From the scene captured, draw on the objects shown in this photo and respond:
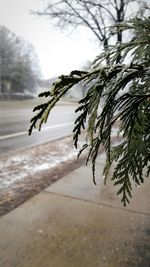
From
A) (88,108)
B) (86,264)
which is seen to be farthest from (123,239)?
(88,108)

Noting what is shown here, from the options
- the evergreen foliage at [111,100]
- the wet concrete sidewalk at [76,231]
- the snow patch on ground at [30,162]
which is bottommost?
the snow patch on ground at [30,162]

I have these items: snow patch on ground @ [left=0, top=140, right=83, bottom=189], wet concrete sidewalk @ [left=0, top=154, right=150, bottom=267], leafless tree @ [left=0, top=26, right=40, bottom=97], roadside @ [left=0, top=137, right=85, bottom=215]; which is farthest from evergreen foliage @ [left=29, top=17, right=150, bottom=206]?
leafless tree @ [left=0, top=26, right=40, bottom=97]

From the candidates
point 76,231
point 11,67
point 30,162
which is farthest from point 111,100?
point 11,67

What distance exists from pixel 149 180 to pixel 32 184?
205cm

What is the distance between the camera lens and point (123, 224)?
3.59 meters

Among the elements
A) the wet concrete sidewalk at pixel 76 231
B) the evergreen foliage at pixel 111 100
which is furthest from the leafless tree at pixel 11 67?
the evergreen foliage at pixel 111 100

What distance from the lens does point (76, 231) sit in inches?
133

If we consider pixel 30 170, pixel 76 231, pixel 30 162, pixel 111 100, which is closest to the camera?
pixel 111 100

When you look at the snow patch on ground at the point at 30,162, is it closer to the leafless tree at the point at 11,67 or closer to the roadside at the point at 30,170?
the roadside at the point at 30,170

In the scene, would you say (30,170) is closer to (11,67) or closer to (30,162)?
(30,162)

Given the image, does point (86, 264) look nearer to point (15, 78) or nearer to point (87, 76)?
point (87, 76)

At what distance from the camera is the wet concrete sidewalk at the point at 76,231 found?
2.86m

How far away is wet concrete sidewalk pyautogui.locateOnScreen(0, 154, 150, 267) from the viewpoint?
286 cm

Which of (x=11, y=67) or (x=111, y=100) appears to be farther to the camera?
(x=11, y=67)
